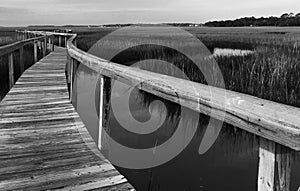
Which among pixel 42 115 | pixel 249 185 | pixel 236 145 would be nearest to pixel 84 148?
pixel 42 115

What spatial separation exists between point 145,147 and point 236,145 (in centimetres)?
Result: 165

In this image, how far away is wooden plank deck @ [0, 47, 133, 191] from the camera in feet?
7.98

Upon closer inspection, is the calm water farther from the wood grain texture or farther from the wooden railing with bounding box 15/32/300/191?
the wooden railing with bounding box 15/32/300/191

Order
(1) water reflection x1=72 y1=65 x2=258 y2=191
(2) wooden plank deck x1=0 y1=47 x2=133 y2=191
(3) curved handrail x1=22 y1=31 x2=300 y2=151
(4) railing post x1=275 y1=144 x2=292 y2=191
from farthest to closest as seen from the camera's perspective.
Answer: (1) water reflection x1=72 y1=65 x2=258 y2=191, (2) wooden plank deck x1=0 y1=47 x2=133 y2=191, (4) railing post x1=275 y1=144 x2=292 y2=191, (3) curved handrail x1=22 y1=31 x2=300 y2=151

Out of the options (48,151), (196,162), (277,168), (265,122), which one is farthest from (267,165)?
(196,162)

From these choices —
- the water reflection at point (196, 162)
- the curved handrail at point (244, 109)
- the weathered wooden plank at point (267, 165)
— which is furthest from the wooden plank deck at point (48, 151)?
the water reflection at point (196, 162)

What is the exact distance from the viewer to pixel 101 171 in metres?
2.64

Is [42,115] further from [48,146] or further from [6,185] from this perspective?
[6,185]

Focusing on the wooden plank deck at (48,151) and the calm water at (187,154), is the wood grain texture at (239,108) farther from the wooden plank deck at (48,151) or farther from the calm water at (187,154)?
the calm water at (187,154)

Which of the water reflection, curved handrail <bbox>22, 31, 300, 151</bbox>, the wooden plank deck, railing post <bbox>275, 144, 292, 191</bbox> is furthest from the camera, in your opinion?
the water reflection

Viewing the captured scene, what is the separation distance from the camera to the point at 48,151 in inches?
122

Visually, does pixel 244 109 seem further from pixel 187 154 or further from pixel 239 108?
pixel 187 154

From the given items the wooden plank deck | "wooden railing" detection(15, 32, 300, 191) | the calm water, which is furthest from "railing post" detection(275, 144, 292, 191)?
the calm water

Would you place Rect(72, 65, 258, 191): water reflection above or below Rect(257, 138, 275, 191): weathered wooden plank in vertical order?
below
